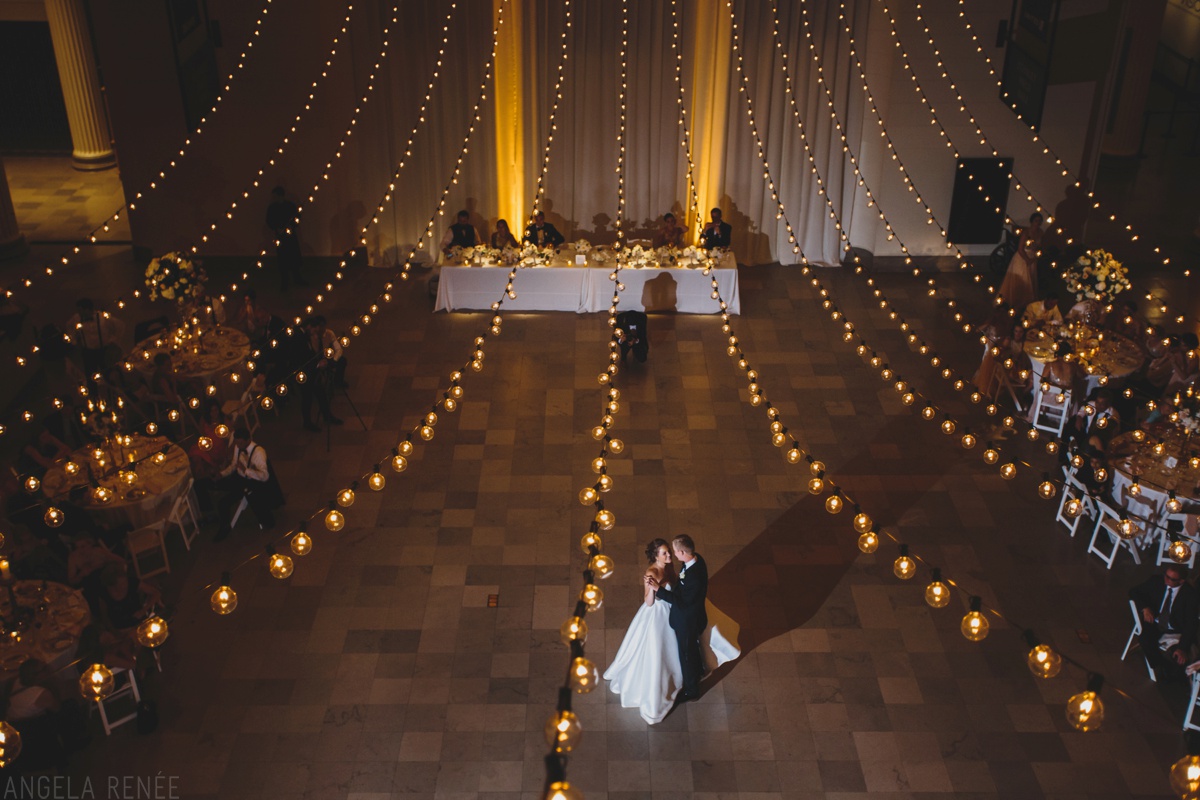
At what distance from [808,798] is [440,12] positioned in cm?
935

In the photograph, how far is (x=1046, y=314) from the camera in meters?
10.4

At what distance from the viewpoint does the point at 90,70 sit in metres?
16.0

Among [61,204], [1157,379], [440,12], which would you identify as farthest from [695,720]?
[61,204]

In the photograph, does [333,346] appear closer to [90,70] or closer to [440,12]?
[440,12]

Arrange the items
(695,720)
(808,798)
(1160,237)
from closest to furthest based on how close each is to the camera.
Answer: (808,798) → (695,720) → (1160,237)

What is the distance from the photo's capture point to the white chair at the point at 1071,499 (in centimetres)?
889

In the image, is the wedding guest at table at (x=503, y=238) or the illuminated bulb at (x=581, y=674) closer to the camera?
the illuminated bulb at (x=581, y=674)

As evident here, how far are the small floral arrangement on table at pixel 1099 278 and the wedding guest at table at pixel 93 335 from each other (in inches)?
356

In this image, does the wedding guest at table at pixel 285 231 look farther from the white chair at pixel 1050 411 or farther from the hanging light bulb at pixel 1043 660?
the hanging light bulb at pixel 1043 660

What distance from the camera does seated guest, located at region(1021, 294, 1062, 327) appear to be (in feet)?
33.9

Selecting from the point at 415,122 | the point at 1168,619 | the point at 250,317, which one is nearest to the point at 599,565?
the point at 1168,619

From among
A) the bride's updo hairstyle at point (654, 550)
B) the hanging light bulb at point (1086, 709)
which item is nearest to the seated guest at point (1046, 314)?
the bride's updo hairstyle at point (654, 550)

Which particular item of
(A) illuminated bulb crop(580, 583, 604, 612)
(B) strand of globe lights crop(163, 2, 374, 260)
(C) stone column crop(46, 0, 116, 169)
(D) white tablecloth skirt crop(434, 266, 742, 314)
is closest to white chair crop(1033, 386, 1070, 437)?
(D) white tablecloth skirt crop(434, 266, 742, 314)

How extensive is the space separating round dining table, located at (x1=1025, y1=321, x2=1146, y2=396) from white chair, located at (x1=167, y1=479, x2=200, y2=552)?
7.31 meters
